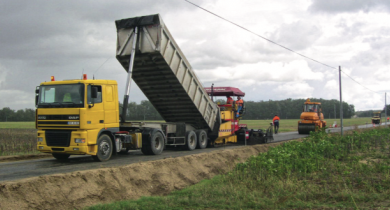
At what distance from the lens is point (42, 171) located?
9.80m

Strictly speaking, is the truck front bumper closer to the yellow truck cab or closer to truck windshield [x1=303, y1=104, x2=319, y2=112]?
the yellow truck cab

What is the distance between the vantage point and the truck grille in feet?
36.7

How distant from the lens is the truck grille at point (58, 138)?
36.7ft

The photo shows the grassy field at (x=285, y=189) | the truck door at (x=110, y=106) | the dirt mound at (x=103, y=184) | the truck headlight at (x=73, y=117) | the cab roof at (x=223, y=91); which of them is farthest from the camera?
the cab roof at (x=223, y=91)

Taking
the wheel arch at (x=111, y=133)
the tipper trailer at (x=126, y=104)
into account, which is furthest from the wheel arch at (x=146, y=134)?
the wheel arch at (x=111, y=133)

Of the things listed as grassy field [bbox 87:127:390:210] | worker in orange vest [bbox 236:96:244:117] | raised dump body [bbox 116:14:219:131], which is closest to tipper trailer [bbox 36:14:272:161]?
raised dump body [bbox 116:14:219:131]

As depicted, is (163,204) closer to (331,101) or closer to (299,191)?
(299,191)

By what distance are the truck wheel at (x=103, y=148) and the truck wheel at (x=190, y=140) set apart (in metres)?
4.76

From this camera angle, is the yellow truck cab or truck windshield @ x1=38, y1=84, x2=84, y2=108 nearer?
the yellow truck cab

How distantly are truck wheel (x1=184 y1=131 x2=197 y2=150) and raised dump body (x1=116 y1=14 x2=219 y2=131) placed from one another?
90 cm

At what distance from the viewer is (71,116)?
11.1 meters

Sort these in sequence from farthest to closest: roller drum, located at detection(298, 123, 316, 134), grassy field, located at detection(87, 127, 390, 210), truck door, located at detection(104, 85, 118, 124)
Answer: roller drum, located at detection(298, 123, 316, 134) < truck door, located at detection(104, 85, 118, 124) < grassy field, located at detection(87, 127, 390, 210)

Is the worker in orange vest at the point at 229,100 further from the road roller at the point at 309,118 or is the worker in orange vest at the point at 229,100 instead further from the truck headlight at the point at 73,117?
the road roller at the point at 309,118

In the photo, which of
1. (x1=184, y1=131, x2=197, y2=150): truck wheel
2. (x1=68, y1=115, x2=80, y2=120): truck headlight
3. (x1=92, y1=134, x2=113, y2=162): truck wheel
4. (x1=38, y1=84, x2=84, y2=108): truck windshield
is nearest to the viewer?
(x1=68, y1=115, x2=80, y2=120): truck headlight
